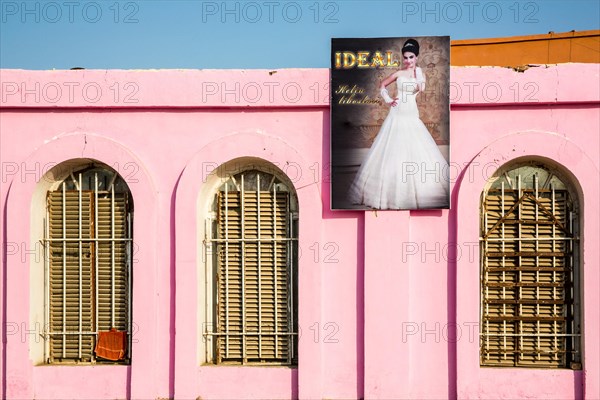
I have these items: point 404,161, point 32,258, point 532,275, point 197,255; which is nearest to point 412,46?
point 404,161

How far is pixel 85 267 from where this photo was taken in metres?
8.02

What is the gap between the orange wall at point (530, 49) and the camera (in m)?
9.70

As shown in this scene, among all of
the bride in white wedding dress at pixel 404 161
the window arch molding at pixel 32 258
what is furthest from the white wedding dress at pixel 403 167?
the window arch molding at pixel 32 258

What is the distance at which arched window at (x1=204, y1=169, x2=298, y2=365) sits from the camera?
7887 millimetres

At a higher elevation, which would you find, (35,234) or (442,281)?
(35,234)

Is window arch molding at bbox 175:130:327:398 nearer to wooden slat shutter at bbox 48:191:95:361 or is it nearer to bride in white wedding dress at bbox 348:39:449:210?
bride in white wedding dress at bbox 348:39:449:210

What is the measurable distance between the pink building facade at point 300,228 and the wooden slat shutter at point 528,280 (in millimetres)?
211

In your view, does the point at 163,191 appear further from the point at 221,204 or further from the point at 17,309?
the point at 17,309

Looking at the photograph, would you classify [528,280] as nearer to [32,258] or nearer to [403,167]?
[403,167]

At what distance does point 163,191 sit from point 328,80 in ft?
7.11

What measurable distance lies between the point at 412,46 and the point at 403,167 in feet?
4.24

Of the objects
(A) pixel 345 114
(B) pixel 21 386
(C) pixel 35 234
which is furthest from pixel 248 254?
(B) pixel 21 386

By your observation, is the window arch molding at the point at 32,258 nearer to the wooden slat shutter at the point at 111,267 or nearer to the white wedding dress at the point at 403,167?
the wooden slat shutter at the point at 111,267

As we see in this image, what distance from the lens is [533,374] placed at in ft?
24.7
